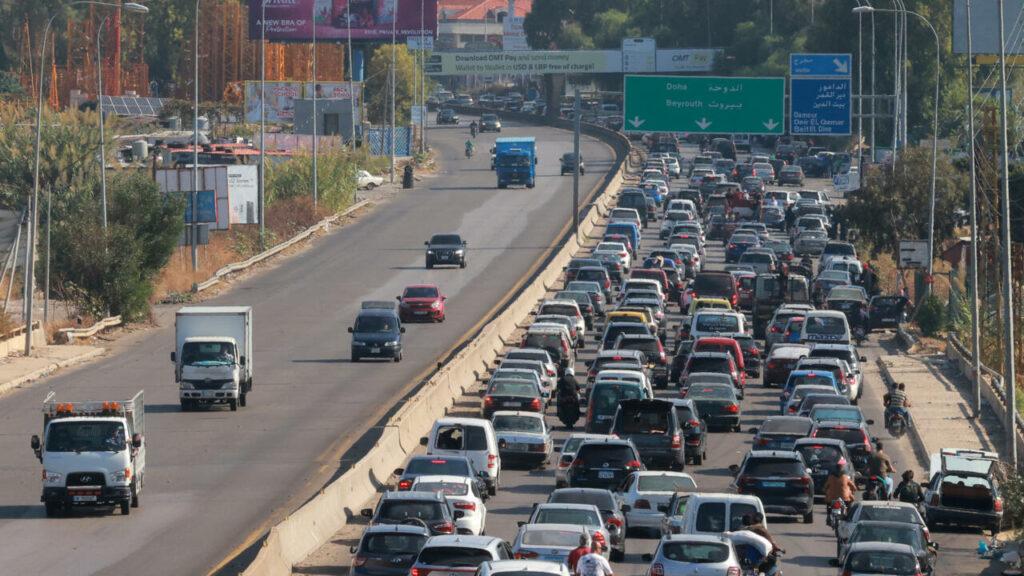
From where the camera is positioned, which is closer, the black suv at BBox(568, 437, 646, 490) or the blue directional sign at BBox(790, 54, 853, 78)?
the black suv at BBox(568, 437, 646, 490)

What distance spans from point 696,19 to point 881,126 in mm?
51167

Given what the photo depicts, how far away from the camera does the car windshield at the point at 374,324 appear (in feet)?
156

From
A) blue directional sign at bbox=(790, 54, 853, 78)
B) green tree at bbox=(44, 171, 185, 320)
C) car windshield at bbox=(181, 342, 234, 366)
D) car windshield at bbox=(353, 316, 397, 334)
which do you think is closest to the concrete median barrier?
car windshield at bbox=(353, 316, 397, 334)

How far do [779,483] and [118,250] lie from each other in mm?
32404

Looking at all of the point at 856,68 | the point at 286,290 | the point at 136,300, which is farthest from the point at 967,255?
the point at 856,68

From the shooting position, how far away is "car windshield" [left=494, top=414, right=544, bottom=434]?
112 feet

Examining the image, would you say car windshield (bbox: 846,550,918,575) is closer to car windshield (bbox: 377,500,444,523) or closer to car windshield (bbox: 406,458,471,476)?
car windshield (bbox: 377,500,444,523)

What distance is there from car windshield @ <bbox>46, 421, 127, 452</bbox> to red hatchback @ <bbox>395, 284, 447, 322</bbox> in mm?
27763

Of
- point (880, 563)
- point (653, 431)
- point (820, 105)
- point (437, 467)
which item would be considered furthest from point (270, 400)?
point (820, 105)

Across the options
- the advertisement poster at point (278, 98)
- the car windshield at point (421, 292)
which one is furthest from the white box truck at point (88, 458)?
the advertisement poster at point (278, 98)

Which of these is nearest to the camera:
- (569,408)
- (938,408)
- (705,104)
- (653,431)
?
(653,431)

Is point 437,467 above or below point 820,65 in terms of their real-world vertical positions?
below

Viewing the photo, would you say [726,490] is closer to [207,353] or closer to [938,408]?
[207,353]

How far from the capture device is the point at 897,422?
38344 mm
